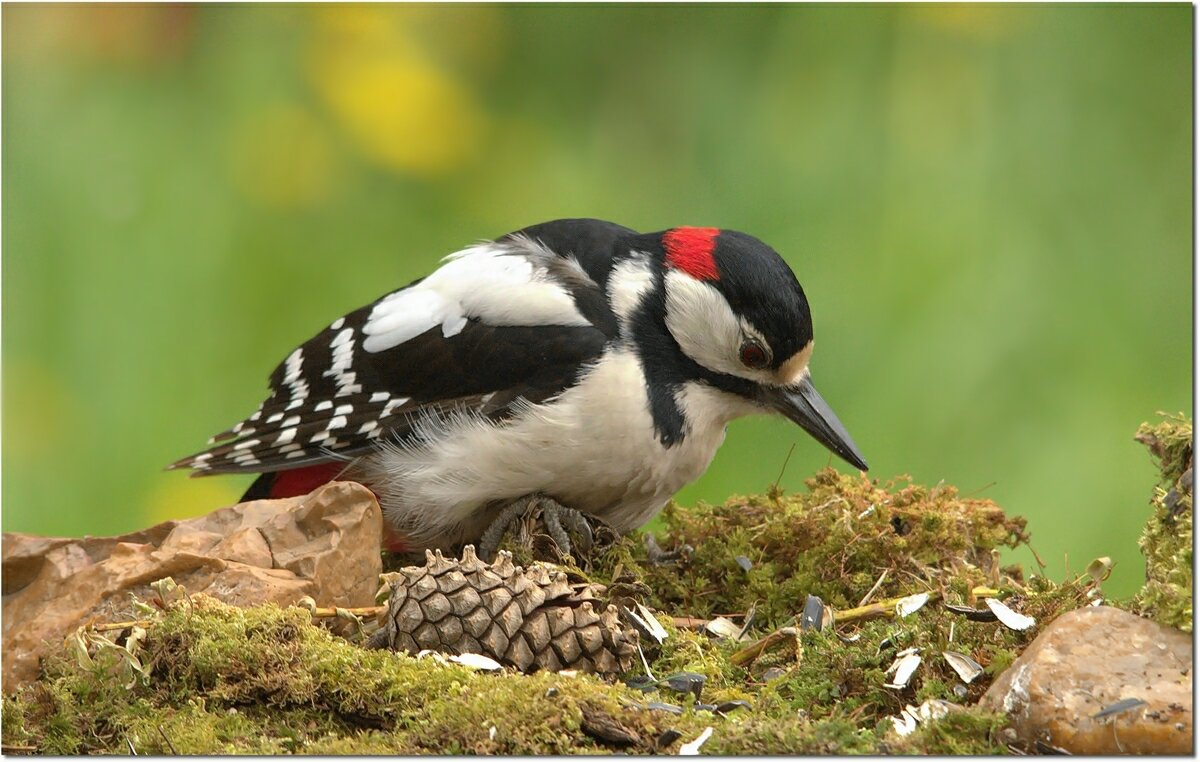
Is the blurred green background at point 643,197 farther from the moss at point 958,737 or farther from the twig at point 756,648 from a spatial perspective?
the moss at point 958,737

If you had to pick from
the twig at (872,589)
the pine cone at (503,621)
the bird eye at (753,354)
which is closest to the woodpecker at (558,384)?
the bird eye at (753,354)

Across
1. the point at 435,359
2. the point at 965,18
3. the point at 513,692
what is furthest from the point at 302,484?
the point at 965,18

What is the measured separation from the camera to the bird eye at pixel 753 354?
312 cm

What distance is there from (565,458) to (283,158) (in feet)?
7.84

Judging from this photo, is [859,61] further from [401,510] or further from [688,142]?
[401,510]

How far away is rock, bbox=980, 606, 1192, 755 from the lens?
1.83 metres

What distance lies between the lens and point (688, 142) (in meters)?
4.88

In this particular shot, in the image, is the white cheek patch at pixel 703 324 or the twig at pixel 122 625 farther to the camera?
the white cheek patch at pixel 703 324

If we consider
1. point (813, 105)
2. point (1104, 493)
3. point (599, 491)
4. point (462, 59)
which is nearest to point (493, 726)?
point (599, 491)

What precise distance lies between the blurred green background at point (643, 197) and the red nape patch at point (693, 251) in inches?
42.0

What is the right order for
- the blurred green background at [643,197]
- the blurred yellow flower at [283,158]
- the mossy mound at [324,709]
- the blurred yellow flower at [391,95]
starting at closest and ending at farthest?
the mossy mound at [324,709] < the blurred green background at [643,197] < the blurred yellow flower at [283,158] < the blurred yellow flower at [391,95]

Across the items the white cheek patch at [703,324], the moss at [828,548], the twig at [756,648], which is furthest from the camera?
the white cheek patch at [703,324]

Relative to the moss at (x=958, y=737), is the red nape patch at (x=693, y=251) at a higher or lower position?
higher

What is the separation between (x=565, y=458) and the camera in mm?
3092
